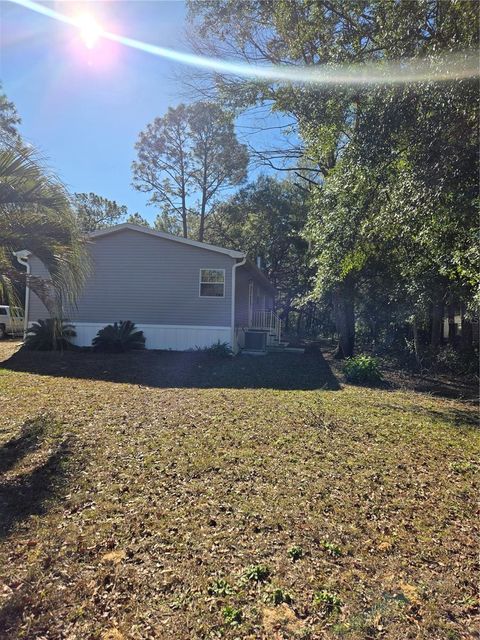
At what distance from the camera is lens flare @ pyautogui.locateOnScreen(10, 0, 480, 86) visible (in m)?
4.19

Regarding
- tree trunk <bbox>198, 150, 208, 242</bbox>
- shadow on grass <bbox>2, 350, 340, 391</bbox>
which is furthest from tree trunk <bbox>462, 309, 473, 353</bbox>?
tree trunk <bbox>198, 150, 208, 242</bbox>

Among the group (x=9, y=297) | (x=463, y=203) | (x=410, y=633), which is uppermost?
(x=463, y=203)

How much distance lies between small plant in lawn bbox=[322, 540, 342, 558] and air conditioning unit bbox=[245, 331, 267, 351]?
13.3 m

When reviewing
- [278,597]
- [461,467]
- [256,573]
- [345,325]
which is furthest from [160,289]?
[278,597]

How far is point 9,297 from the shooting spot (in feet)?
19.5

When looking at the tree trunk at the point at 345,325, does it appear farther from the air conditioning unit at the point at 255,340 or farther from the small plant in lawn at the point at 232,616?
the small plant in lawn at the point at 232,616

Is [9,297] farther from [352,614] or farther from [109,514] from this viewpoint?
[352,614]

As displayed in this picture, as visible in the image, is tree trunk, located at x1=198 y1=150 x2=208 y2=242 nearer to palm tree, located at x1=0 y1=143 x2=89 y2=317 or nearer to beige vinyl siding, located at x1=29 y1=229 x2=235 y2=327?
beige vinyl siding, located at x1=29 y1=229 x2=235 y2=327

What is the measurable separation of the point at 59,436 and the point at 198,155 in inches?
1046

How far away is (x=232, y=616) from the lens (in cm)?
239

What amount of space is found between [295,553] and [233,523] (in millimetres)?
572

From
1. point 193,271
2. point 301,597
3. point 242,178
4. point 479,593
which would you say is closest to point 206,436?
point 301,597

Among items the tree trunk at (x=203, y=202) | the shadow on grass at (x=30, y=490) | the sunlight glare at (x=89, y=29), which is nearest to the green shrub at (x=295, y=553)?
the shadow on grass at (x=30, y=490)

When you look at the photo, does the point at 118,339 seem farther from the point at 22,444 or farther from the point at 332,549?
the point at 332,549
